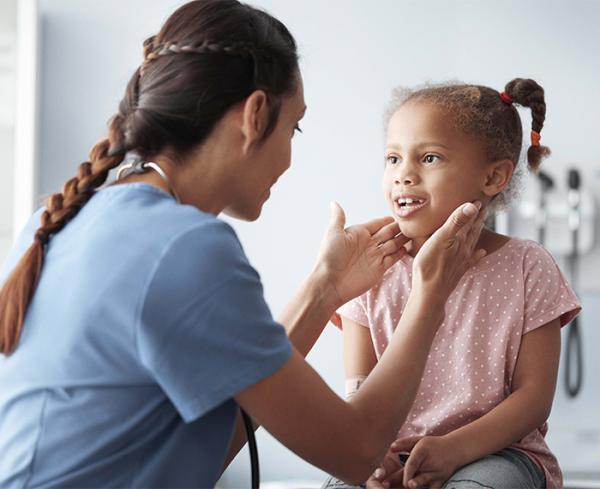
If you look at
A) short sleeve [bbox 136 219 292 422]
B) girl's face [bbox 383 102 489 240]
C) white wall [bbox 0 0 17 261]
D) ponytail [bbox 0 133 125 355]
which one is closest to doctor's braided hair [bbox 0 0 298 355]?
ponytail [bbox 0 133 125 355]

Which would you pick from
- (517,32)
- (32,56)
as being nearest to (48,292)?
(32,56)

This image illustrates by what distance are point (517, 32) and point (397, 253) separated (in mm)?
1857

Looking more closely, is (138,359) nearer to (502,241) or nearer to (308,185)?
(502,241)

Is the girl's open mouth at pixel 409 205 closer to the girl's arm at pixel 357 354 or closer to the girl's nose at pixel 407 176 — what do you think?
the girl's nose at pixel 407 176

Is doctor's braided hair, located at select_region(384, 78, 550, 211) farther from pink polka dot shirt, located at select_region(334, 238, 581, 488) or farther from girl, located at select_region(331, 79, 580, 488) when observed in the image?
pink polka dot shirt, located at select_region(334, 238, 581, 488)

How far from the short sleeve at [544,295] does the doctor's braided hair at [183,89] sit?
1.88 ft

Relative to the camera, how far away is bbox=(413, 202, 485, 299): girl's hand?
4.33 feet

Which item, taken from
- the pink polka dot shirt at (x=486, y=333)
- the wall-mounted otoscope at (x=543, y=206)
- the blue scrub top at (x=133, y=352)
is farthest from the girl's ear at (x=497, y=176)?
the wall-mounted otoscope at (x=543, y=206)

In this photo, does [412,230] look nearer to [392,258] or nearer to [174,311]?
[392,258]

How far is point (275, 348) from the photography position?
3.38 feet

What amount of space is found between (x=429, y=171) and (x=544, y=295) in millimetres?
290

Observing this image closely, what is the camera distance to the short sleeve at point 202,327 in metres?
0.98

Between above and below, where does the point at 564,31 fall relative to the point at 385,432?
above

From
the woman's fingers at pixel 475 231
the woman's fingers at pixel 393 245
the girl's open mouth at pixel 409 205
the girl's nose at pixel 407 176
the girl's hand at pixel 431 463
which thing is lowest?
the girl's hand at pixel 431 463
